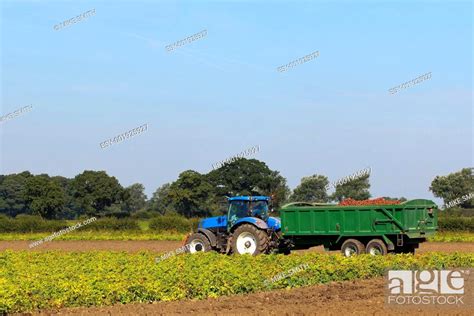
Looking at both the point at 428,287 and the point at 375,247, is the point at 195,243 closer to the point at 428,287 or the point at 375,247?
the point at 375,247

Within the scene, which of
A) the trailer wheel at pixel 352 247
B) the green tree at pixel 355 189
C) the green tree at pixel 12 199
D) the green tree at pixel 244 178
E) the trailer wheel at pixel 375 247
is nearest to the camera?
the trailer wheel at pixel 375 247

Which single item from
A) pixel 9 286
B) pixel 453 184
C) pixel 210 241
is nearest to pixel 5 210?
pixel 453 184

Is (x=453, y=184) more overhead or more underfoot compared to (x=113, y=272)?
more overhead

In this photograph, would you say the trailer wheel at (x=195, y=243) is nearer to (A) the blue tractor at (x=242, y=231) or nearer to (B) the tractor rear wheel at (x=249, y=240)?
(A) the blue tractor at (x=242, y=231)

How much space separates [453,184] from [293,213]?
256 feet

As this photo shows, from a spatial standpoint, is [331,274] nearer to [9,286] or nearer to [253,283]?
[253,283]

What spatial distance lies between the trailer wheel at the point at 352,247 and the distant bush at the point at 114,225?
32512 mm

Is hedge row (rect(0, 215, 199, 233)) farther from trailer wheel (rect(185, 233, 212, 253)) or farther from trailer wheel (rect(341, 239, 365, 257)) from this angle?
trailer wheel (rect(341, 239, 365, 257))

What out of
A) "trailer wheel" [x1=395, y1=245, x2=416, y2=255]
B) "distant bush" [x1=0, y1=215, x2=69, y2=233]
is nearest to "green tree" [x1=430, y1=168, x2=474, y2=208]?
"distant bush" [x1=0, y1=215, x2=69, y2=233]

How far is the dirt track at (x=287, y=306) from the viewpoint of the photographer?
1350 centimetres

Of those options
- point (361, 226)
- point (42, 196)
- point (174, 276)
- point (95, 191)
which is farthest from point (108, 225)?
point (42, 196)

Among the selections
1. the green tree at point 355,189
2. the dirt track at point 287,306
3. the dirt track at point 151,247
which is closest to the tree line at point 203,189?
the green tree at point 355,189

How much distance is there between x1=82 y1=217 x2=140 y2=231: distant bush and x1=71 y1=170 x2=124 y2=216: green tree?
50.3 metres

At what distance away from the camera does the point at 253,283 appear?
16.5 meters
